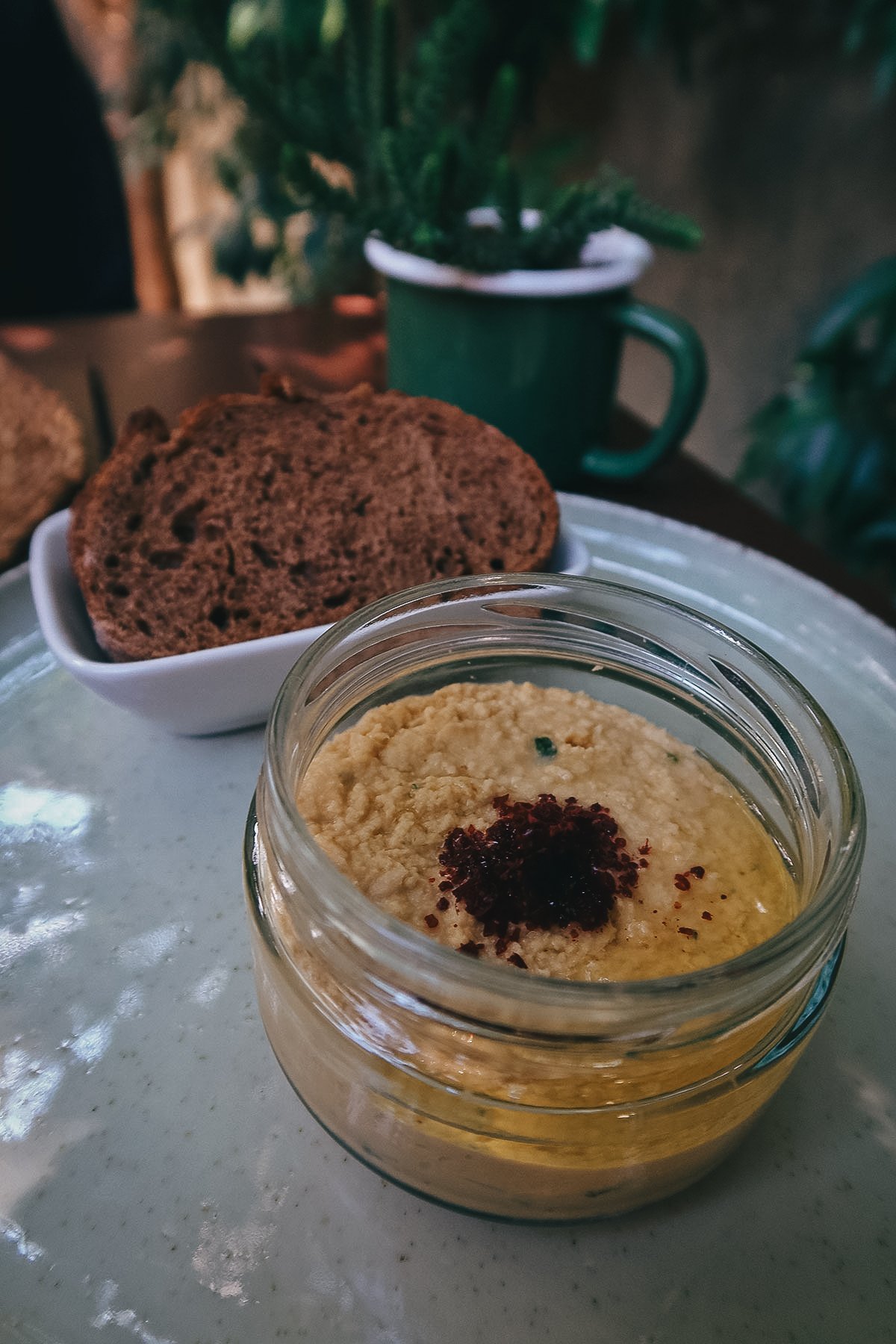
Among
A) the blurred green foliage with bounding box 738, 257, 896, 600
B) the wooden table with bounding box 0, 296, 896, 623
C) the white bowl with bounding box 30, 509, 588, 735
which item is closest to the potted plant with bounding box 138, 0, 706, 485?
the wooden table with bounding box 0, 296, 896, 623

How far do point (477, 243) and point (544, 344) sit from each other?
163 millimetres

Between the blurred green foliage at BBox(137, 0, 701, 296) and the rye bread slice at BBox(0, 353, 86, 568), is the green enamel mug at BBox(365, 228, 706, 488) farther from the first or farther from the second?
the rye bread slice at BBox(0, 353, 86, 568)

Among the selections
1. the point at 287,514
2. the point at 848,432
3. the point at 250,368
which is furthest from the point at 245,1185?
the point at 848,432

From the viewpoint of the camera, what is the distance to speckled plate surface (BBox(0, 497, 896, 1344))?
0.54 metres

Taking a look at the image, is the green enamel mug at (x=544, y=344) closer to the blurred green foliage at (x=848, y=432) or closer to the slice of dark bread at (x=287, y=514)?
the slice of dark bread at (x=287, y=514)

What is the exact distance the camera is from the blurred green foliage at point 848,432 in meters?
2.04

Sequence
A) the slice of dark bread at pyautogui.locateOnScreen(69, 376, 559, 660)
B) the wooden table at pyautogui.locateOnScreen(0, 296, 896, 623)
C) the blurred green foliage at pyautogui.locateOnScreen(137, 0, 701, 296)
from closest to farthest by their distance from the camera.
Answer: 1. the slice of dark bread at pyautogui.locateOnScreen(69, 376, 559, 660)
2. the blurred green foliage at pyautogui.locateOnScreen(137, 0, 701, 296)
3. the wooden table at pyautogui.locateOnScreen(0, 296, 896, 623)

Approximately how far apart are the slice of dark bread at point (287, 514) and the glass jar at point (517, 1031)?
29 cm

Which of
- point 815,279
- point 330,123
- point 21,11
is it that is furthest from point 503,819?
point 21,11

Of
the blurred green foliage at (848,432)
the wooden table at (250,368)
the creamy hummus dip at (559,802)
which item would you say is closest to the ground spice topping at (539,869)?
the creamy hummus dip at (559,802)

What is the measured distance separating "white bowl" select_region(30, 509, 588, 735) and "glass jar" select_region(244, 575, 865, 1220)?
0.16 m

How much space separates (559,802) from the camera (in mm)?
752

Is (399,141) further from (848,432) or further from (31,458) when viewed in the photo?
(848,432)

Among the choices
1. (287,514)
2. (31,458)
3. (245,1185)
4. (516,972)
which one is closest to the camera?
(516,972)
